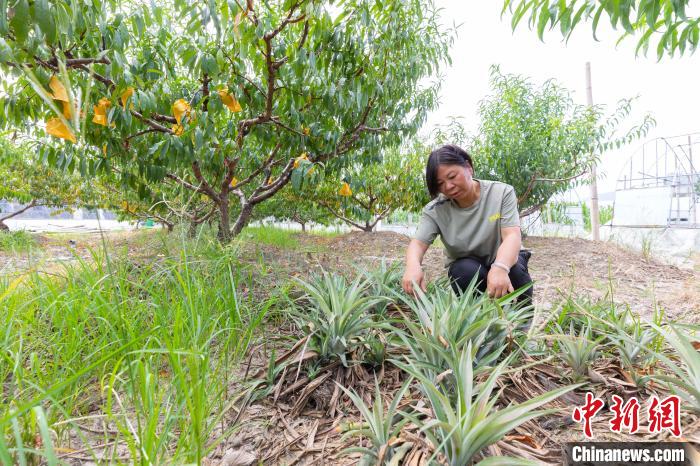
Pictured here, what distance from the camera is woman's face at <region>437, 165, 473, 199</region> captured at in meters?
1.52

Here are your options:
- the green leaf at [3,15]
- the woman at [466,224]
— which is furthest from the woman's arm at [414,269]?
the green leaf at [3,15]

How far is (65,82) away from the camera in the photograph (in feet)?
1.42

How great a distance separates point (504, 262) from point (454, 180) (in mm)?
406

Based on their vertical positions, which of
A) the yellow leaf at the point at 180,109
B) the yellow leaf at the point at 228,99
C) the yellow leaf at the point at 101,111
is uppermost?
the yellow leaf at the point at 228,99

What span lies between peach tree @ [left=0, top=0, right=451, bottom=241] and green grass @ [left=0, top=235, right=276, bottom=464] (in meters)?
0.69

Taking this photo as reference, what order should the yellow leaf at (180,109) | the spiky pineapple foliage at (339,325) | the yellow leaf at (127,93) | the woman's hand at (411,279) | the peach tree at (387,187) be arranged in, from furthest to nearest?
the peach tree at (387,187), the yellow leaf at (180,109), the yellow leaf at (127,93), the woman's hand at (411,279), the spiky pineapple foliage at (339,325)

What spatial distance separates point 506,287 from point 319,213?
8.03m

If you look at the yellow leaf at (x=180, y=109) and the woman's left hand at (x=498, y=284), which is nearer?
the woman's left hand at (x=498, y=284)

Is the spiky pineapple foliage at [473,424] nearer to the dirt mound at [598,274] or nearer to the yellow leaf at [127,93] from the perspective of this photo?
the dirt mound at [598,274]

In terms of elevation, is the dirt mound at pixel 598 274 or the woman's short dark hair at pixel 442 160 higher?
the woman's short dark hair at pixel 442 160

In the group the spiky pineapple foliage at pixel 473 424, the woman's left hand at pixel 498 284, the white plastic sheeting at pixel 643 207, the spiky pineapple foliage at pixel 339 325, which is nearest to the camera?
the spiky pineapple foliage at pixel 473 424

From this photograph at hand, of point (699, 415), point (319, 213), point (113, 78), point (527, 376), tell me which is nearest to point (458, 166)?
point (527, 376)

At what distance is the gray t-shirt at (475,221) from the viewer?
1596 mm

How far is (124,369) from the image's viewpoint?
0.85 m
